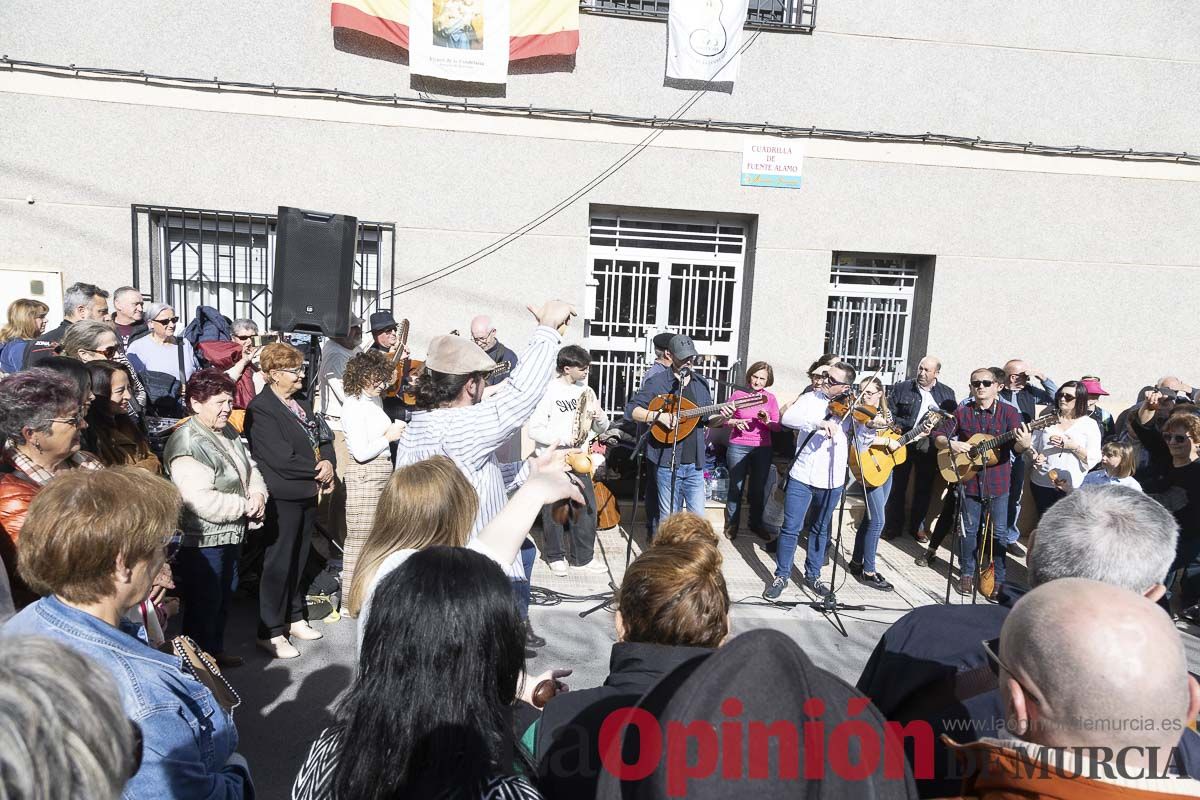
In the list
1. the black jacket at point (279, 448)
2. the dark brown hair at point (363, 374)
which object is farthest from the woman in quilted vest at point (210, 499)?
the dark brown hair at point (363, 374)

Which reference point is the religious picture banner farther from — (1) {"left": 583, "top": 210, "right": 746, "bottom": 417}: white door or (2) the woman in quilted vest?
(2) the woman in quilted vest

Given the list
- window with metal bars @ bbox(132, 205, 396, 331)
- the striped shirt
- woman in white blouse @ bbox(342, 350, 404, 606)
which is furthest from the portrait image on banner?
the striped shirt

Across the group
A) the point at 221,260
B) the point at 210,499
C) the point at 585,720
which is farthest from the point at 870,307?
the point at 585,720

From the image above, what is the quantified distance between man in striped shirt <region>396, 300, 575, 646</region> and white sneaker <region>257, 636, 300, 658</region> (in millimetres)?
1758

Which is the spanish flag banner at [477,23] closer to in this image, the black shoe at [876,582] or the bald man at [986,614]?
the black shoe at [876,582]

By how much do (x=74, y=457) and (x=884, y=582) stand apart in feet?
18.8

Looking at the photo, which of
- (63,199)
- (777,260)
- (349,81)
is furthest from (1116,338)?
(63,199)

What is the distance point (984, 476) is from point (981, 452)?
22cm

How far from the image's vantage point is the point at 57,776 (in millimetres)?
885

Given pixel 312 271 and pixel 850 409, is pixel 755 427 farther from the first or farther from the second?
pixel 312 271

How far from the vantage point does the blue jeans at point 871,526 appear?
19.6 ft

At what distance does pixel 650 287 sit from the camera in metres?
8.26

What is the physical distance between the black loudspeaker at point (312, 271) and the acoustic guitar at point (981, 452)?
214 inches

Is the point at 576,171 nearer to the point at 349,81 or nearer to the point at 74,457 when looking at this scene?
the point at 349,81
